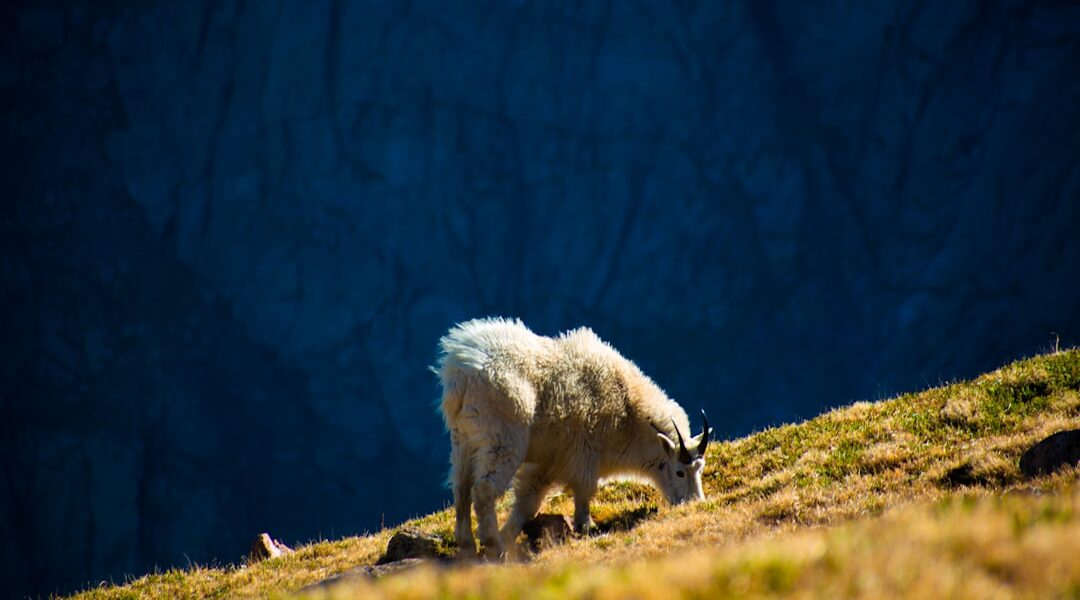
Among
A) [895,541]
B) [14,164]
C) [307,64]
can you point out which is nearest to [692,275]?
[307,64]

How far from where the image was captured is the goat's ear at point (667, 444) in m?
12.1

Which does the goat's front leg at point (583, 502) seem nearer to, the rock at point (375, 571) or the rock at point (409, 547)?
the rock at point (409, 547)

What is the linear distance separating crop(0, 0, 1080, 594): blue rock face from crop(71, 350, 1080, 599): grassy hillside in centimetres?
2608

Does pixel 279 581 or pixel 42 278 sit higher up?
pixel 42 278

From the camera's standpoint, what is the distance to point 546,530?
36.3 ft

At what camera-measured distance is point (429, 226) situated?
3975 cm

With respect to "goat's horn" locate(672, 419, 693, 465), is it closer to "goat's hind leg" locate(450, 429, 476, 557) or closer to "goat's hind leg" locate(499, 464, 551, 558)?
"goat's hind leg" locate(499, 464, 551, 558)

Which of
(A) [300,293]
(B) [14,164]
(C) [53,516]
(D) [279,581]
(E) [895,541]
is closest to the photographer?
(E) [895,541]

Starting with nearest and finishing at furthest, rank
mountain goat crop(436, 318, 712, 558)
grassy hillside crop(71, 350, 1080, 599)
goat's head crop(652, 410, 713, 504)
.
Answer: grassy hillside crop(71, 350, 1080, 599), mountain goat crop(436, 318, 712, 558), goat's head crop(652, 410, 713, 504)

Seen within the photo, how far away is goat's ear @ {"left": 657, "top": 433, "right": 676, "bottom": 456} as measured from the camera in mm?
12133

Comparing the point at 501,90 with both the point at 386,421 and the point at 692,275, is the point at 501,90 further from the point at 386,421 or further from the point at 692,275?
the point at 386,421

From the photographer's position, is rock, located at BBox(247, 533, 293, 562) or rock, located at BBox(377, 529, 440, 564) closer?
rock, located at BBox(377, 529, 440, 564)

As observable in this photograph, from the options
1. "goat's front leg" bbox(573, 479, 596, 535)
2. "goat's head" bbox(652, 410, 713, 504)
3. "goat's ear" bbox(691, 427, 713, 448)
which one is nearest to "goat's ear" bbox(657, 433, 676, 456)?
"goat's head" bbox(652, 410, 713, 504)

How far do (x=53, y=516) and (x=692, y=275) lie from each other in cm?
2683
